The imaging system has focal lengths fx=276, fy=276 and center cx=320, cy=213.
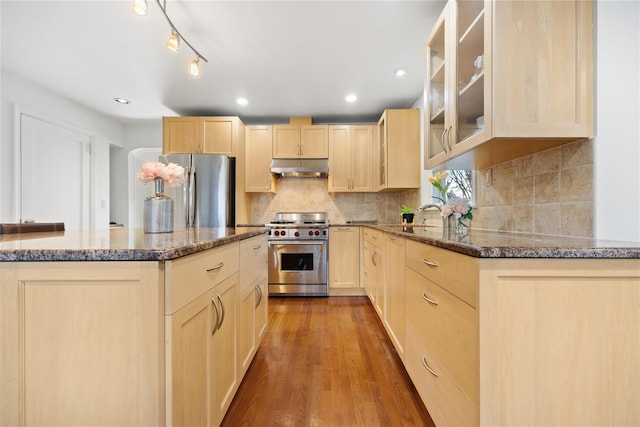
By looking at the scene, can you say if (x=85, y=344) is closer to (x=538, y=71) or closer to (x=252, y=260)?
(x=252, y=260)

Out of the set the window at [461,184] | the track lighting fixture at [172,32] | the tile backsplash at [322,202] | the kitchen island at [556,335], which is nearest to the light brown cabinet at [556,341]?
the kitchen island at [556,335]

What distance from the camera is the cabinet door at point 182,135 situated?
373cm

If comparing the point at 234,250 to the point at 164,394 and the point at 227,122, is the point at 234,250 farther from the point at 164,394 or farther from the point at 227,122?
the point at 227,122

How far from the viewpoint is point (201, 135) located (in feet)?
12.2

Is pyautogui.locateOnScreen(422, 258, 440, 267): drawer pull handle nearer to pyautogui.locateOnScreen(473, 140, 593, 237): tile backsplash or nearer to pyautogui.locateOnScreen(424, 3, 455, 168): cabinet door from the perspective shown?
pyautogui.locateOnScreen(473, 140, 593, 237): tile backsplash

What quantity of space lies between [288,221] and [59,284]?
3.22m

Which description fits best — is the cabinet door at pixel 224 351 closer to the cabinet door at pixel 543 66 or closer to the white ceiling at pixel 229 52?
the cabinet door at pixel 543 66

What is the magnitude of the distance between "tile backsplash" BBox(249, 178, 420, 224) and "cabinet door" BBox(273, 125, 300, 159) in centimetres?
47

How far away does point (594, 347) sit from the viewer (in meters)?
0.85

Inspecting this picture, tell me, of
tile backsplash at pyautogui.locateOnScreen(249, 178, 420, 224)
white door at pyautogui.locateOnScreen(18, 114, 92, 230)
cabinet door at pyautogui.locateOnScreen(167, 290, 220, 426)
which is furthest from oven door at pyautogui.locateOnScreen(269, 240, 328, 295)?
white door at pyautogui.locateOnScreen(18, 114, 92, 230)

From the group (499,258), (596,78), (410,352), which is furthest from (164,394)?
(596,78)

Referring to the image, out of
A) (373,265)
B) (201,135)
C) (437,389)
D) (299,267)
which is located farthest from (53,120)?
(437,389)

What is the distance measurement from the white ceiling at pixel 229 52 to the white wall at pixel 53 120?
0.53 feet

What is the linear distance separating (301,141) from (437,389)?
3.31 meters
